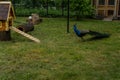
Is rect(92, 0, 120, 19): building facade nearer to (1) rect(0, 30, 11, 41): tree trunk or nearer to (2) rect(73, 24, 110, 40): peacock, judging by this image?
(2) rect(73, 24, 110, 40): peacock

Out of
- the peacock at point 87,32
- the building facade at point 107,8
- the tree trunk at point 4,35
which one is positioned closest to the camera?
the tree trunk at point 4,35

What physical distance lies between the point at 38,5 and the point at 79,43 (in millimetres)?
11903

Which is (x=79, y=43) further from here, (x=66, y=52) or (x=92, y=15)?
(x=92, y=15)

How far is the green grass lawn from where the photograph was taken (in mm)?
7391

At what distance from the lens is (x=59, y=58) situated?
9133 mm

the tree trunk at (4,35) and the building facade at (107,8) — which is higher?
the building facade at (107,8)

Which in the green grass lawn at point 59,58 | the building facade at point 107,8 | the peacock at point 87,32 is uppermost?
the building facade at point 107,8

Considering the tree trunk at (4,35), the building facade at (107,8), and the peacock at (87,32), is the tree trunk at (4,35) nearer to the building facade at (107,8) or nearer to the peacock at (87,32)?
the peacock at (87,32)

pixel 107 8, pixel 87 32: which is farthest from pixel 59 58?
pixel 107 8

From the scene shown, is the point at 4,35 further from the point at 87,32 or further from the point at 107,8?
the point at 107,8

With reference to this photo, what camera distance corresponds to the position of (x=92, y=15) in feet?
69.5

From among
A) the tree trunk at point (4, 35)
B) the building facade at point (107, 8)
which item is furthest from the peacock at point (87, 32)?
the building facade at point (107, 8)

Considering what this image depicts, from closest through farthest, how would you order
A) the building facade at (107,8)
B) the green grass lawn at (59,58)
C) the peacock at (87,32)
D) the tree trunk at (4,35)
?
the green grass lawn at (59,58) < the tree trunk at (4,35) < the peacock at (87,32) < the building facade at (107,8)

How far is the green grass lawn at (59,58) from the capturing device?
24.2ft
